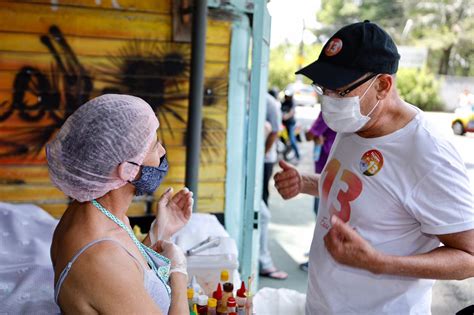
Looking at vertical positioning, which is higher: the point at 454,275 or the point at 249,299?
the point at 454,275

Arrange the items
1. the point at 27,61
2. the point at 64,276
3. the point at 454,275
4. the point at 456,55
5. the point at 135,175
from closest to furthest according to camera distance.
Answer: the point at 64,276 → the point at 135,175 → the point at 454,275 → the point at 27,61 → the point at 456,55

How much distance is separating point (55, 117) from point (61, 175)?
2.73m

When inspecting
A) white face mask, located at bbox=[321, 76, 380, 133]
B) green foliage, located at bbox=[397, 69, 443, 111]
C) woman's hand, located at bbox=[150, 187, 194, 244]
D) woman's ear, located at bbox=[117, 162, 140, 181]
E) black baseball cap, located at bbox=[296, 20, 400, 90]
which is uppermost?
black baseball cap, located at bbox=[296, 20, 400, 90]

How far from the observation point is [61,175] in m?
1.60

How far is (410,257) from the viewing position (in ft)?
5.79

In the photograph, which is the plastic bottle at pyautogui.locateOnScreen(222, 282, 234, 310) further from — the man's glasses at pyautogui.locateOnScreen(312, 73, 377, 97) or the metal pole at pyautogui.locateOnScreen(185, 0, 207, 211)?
the metal pole at pyautogui.locateOnScreen(185, 0, 207, 211)

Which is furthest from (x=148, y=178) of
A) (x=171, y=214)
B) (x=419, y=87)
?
(x=419, y=87)

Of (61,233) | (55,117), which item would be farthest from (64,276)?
(55,117)

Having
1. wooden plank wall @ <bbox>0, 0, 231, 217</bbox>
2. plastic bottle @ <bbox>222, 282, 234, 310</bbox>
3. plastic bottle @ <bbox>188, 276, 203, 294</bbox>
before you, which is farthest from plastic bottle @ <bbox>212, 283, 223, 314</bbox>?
wooden plank wall @ <bbox>0, 0, 231, 217</bbox>

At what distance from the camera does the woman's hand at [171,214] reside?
2.12m

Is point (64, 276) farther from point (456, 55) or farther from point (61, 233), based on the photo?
point (456, 55)

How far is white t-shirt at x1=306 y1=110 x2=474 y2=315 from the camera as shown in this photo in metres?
1.72

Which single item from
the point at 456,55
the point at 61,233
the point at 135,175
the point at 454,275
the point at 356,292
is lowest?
the point at 456,55

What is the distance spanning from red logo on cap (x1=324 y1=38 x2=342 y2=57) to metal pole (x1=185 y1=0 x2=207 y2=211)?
200 cm
